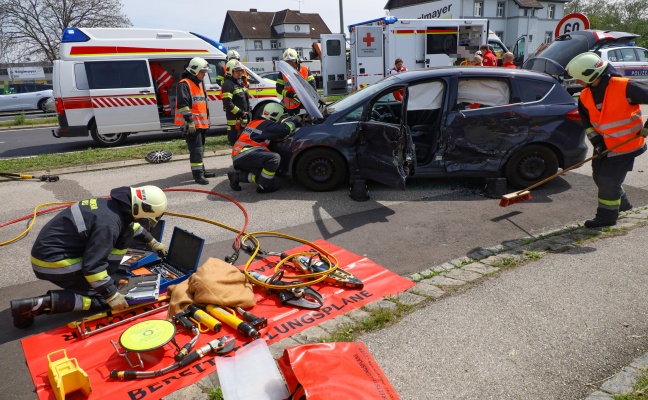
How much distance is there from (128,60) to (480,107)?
339 inches

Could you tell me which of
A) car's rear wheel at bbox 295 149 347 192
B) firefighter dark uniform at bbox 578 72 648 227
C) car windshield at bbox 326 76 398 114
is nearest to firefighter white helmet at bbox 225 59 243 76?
car windshield at bbox 326 76 398 114

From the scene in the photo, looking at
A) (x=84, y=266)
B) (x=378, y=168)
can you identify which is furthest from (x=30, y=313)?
(x=378, y=168)

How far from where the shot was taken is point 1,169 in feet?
28.5

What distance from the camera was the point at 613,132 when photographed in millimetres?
5102

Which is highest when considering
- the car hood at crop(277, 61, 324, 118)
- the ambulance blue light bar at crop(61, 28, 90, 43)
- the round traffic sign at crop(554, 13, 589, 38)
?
the ambulance blue light bar at crop(61, 28, 90, 43)

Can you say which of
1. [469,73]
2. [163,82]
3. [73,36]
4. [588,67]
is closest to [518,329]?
[588,67]

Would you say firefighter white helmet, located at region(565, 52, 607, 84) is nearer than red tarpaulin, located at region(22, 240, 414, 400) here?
No

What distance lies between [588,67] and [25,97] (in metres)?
26.3

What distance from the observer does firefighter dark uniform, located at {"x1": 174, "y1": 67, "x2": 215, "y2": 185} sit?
24.0 feet

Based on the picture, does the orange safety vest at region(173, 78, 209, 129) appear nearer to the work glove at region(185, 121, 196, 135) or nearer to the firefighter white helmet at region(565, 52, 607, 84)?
the work glove at region(185, 121, 196, 135)

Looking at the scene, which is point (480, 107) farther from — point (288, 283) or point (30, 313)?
point (30, 313)

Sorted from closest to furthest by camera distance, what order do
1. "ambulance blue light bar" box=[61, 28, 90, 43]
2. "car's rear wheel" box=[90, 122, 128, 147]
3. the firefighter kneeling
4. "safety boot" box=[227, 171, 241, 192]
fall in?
the firefighter kneeling → "safety boot" box=[227, 171, 241, 192] → "ambulance blue light bar" box=[61, 28, 90, 43] → "car's rear wheel" box=[90, 122, 128, 147]

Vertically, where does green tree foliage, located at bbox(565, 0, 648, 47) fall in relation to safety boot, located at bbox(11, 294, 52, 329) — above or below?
above

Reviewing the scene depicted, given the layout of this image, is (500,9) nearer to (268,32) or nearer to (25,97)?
(268,32)
